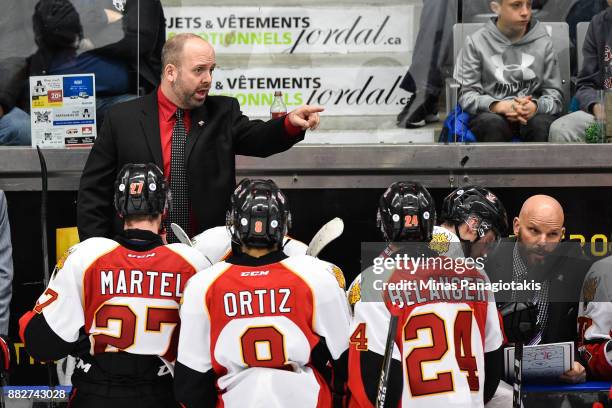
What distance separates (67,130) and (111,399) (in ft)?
7.12

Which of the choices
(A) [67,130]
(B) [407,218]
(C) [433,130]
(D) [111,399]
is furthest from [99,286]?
(C) [433,130]

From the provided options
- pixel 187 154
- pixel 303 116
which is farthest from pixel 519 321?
pixel 187 154

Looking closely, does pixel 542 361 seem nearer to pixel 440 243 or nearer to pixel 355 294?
pixel 440 243

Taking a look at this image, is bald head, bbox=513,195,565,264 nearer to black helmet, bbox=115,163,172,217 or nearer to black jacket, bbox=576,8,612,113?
black jacket, bbox=576,8,612,113

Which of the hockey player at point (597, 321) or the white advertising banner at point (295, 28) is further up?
the white advertising banner at point (295, 28)

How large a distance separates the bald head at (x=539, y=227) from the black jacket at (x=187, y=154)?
1324 mm

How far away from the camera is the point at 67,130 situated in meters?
5.96

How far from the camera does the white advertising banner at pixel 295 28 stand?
19.9 feet

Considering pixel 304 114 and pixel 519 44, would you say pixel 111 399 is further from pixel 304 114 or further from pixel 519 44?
pixel 519 44

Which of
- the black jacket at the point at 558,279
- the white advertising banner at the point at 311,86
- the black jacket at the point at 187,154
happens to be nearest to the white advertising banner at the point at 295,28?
the white advertising banner at the point at 311,86

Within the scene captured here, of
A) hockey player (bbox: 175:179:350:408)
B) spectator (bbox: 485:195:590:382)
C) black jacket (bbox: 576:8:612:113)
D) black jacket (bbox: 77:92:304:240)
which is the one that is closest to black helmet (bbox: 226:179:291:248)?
hockey player (bbox: 175:179:350:408)

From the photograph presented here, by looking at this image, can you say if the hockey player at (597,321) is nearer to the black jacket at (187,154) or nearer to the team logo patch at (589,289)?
the team logo patch at (589,289)

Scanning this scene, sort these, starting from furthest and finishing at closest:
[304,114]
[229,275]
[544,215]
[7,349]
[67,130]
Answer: [67,130]
[544,215]
[304,114]
[7,349]
[229,275]

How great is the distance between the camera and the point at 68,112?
19.5 feet
